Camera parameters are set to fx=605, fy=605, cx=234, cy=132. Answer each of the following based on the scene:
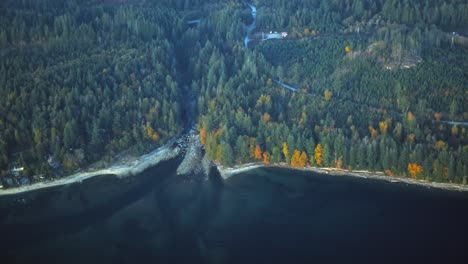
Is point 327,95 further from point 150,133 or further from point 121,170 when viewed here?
point 121,170

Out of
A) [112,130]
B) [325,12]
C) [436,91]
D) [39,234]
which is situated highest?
[325,12]

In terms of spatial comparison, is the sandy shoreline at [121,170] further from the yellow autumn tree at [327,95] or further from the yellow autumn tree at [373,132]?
the yellow autumn tree at [373,132]

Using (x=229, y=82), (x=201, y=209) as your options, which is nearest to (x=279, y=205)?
(x=201, y=209)

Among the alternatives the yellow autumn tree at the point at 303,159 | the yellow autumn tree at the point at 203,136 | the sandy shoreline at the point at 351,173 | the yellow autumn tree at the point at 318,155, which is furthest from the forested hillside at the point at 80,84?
the yellow autumn tree at the point at 318,155

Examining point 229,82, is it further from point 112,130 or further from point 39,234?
point 39,234

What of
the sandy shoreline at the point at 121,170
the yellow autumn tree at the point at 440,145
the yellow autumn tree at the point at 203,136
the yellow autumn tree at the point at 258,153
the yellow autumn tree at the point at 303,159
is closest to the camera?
the yellow autumn tree at the point at 440,145

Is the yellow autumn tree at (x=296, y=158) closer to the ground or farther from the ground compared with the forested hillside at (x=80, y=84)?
closer to the ground

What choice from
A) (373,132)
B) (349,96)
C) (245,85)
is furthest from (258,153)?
(349,96)
